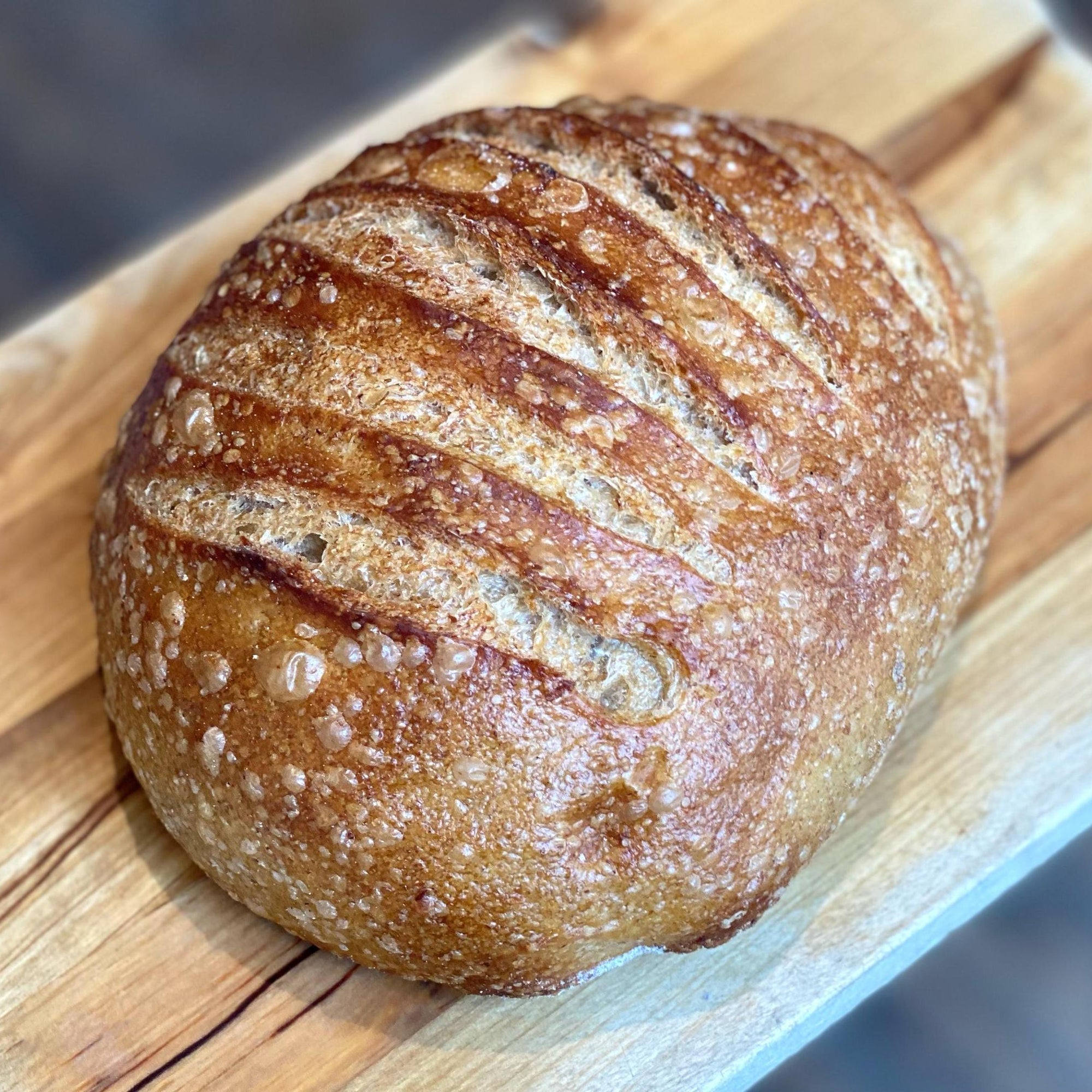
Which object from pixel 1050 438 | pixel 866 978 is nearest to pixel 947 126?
pixel 1050 438

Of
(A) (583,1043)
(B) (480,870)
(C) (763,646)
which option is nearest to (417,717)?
(B) (480,870)

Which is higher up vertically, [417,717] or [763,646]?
[417,717]

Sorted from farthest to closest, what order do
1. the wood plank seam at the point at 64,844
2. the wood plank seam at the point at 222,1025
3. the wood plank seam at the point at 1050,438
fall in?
1. the wood plank seam at the point at 1050,438
2. the wood plank seam at the point at 64,844
3. the wood plank seam at the point at 222,1025

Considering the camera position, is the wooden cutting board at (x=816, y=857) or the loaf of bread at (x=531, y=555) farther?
the wooden cutting board at (x=816, y=857)

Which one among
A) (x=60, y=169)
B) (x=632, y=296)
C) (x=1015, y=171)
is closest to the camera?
(x=632, y=296)

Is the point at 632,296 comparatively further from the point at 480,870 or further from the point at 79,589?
the point at 79,589

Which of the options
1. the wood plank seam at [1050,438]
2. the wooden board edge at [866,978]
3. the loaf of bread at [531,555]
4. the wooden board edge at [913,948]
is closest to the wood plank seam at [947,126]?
the wood plank seam at [1050,438]

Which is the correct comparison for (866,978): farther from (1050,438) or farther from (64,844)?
(64,844)

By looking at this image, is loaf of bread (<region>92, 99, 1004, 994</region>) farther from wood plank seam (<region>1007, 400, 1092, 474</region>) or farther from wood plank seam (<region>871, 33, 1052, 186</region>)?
wood plank seam (<region>871, 33, 1052, 186</region>)

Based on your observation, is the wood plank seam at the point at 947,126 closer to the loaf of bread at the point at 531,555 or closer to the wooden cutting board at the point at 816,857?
the wooden cutting board at the point at 816,857
